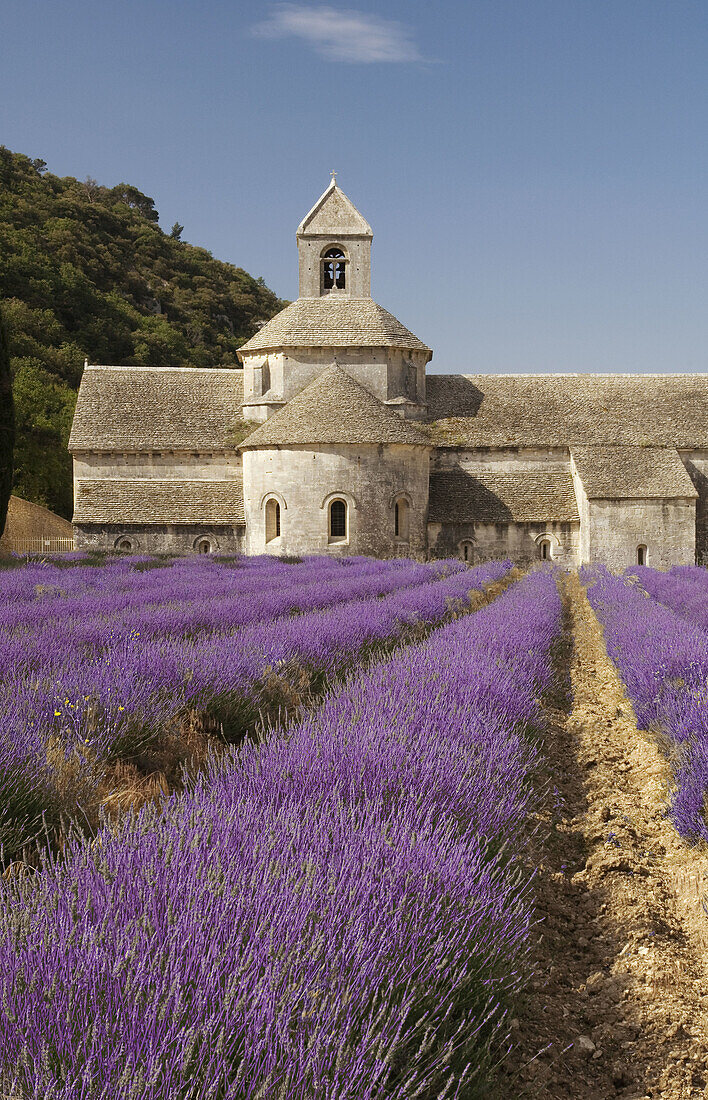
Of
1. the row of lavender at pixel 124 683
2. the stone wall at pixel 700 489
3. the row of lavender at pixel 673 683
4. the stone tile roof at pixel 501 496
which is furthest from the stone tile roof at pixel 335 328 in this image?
the row of lavender at pixel 124 683

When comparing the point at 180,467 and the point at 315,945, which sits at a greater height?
the point at 180,467

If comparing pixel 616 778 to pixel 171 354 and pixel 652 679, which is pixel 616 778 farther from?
pixel 171 354

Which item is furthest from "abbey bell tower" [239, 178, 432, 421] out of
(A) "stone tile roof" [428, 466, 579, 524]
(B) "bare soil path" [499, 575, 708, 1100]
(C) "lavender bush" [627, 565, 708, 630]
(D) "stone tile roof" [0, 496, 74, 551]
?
(B) "bare soil path" [499, 575, 708, 1100]

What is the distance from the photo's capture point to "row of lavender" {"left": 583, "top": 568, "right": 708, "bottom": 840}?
4547 millimetres

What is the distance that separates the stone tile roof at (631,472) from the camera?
983 inches

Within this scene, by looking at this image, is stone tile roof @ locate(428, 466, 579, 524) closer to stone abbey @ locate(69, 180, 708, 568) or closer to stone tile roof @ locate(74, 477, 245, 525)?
stone abbey @ locate(69, 180, 708, 568)

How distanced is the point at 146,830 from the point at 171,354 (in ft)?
169

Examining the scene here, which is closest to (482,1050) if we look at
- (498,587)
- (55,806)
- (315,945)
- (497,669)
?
(315,945)

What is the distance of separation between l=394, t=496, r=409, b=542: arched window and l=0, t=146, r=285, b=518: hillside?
17657 mm

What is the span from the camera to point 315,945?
6.24 ft

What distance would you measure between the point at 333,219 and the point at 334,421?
9420 millimetres

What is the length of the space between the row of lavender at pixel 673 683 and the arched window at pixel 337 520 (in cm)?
1229

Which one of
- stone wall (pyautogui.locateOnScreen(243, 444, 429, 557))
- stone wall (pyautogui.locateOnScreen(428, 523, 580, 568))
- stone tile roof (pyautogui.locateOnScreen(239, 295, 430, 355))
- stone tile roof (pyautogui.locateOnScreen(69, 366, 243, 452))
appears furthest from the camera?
stone tile roof (pyautogui.locateOnScreen(69, 366, 243, 452))

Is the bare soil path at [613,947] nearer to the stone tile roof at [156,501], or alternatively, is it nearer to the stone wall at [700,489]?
the stone tile roof at [156,501]
